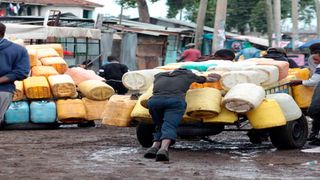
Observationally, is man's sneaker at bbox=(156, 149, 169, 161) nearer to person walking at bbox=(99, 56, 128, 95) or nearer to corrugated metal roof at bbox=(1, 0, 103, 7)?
person walking at bbox=(99, 56, 128, 95)

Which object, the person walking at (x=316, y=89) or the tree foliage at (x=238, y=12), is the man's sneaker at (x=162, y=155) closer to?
the person walking at (x=316, y=89)

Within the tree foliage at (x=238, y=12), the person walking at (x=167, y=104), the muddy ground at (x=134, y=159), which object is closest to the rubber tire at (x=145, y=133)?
the muddy ground at (x=134, y=159)

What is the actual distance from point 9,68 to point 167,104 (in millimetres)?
2118

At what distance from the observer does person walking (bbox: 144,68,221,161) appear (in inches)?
A: 424

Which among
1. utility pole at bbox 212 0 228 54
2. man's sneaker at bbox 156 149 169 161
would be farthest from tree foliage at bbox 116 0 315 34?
man's sneaker at bbox 156 149 169 161

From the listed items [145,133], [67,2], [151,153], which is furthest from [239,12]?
[151,153]

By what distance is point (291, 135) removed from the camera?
11680 millimetres

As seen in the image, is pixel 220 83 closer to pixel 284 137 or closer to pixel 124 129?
pixel 284 137

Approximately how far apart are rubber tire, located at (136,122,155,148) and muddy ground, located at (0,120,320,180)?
0.57 feet

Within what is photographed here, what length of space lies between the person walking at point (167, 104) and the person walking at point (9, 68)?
6.04ft

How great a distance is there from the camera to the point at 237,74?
11.6m

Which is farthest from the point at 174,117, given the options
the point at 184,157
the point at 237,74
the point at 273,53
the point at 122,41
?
the point at 122,41

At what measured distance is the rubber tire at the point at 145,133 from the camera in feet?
40.3

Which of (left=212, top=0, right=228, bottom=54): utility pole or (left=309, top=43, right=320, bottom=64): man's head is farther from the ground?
(left=309, top=43, right=320, bottom=64): man's head
